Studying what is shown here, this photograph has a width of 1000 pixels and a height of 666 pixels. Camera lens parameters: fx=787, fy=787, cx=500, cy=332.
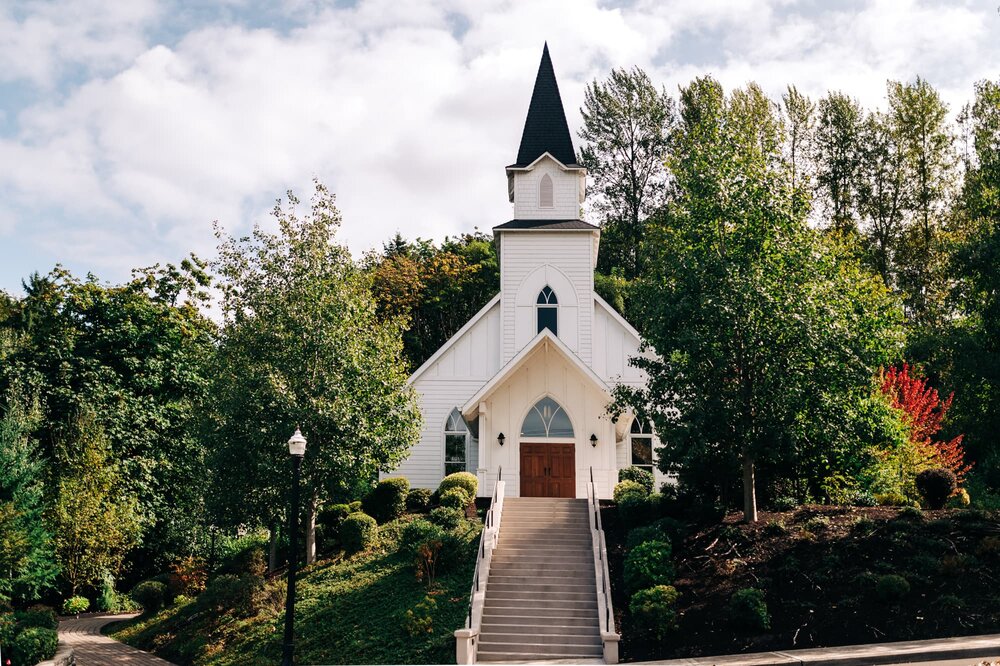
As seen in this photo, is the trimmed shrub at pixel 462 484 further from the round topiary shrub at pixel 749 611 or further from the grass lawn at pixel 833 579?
the round topiary shrub at pixel 749 611

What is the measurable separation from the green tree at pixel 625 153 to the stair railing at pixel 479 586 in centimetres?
2625

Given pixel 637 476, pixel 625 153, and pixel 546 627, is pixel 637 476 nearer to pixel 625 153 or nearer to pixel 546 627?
pixel 546 627

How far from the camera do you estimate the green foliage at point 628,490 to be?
2125 cm

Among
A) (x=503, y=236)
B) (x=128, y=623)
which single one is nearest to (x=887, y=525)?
(x=503, y=236)

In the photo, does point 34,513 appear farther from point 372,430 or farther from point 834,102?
point 834,102

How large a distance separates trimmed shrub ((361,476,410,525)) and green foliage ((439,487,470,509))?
1382 millimetres

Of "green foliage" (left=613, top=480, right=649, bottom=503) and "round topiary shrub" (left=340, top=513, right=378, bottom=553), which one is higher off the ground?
"green foliage" (left=613, top=480, right=649, bottom=503)

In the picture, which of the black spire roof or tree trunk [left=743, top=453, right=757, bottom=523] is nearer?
tree trunk [left=743, top=453, right=757, bottom=523]

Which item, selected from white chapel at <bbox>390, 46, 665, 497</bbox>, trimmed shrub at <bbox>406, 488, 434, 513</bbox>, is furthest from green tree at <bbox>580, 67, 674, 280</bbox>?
trimmed shrub at <bbox>406, 488, 434, 513</bbox>

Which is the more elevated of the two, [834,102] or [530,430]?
[834,102]

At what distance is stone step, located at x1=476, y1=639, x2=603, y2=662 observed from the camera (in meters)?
14.8

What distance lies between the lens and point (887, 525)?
55.8 ft

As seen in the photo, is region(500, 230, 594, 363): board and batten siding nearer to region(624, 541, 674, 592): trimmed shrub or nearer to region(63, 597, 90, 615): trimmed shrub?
region(624, 541, 674, 592): trimmed shrub

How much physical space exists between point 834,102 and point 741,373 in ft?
86.1
